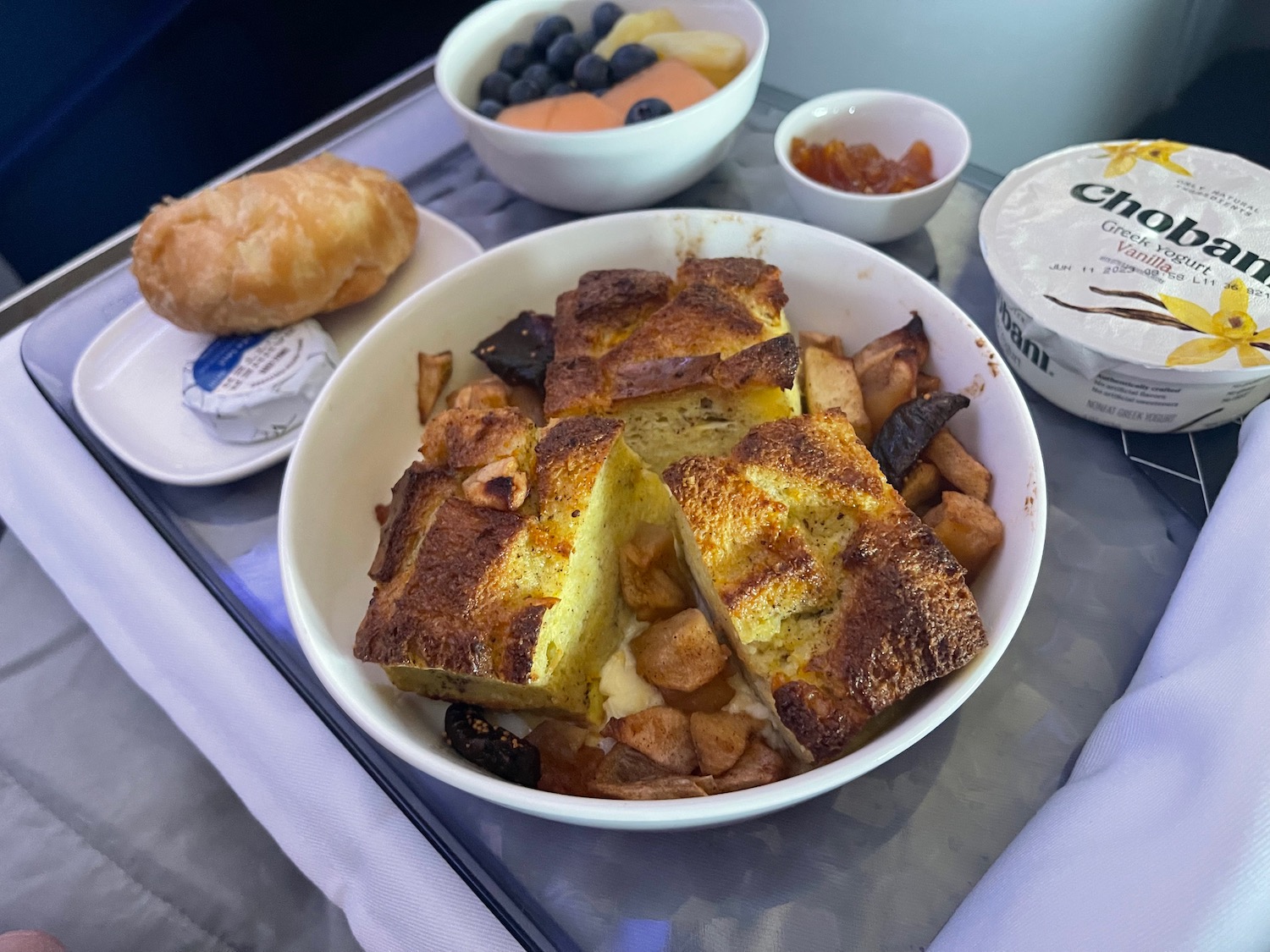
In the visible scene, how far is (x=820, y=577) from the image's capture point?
740 millimetres

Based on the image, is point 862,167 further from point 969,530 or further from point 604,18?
point 969,530

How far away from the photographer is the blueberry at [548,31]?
1.35 meters

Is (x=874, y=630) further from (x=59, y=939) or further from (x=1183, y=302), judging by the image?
(x=59, y=939)

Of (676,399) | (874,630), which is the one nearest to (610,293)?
(676,399)

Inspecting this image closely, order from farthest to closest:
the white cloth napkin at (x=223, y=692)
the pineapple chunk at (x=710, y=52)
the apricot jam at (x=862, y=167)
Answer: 1. the pineapple chunk at (x=710, y=52)
2. the apricot jam at (x=862, y=167)
3. the white cloth napkin at (x=223, y=692)

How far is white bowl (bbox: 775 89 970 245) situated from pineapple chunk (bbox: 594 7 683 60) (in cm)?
32

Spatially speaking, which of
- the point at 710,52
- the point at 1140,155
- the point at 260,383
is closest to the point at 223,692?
the point at 260,383

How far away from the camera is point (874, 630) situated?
2.29 feet

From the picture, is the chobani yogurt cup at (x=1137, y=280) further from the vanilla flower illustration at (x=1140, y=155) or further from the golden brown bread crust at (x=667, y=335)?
the golden brown bread crust at (x=667, y=335)

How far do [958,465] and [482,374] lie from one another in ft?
1.99

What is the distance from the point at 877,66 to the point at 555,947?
1731 mm

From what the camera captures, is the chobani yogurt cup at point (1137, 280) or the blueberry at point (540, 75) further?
the blueberry at point (540, 75)

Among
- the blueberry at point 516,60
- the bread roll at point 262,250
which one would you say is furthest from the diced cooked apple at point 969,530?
the blueberry at point 516,60

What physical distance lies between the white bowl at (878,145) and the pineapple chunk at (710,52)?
5.8 inches
